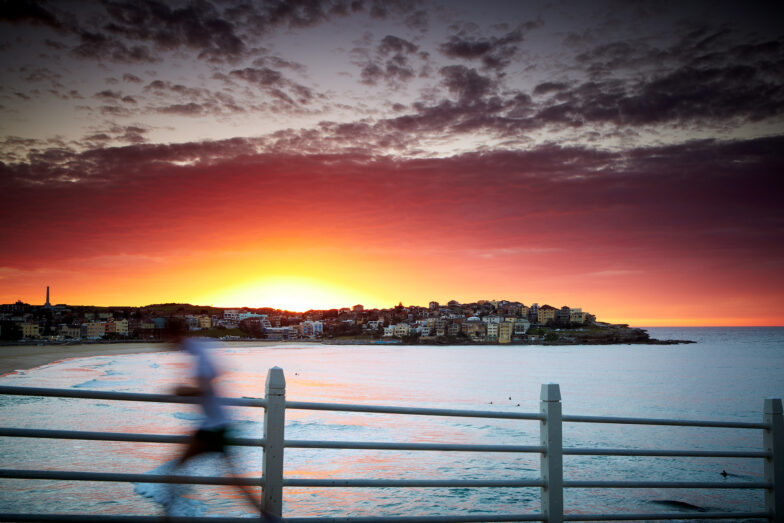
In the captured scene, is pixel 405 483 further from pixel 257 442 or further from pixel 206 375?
pixel 206 375

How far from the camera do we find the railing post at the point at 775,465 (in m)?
5.35

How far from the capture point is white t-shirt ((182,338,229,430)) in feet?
15.4

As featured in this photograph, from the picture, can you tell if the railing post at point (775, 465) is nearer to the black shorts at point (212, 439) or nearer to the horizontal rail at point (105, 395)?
the horizontal rail at point (105, 395)

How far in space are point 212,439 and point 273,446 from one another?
2.74ft

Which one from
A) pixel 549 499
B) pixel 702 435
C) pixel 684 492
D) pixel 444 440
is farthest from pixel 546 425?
pixel 702 435

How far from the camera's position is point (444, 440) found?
69.3 feet

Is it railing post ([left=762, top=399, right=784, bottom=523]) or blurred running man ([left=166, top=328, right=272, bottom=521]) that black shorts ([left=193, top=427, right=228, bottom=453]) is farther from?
railing post ([left=762, top=399, right=784, bottom=523])

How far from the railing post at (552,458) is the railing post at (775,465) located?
212 centimetres

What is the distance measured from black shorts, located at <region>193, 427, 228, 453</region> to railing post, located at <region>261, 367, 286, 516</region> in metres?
0.70

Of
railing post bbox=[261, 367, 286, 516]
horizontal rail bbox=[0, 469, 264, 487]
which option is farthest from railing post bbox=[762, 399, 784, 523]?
horizontal rail bbox=[0, 469, 264, 487]

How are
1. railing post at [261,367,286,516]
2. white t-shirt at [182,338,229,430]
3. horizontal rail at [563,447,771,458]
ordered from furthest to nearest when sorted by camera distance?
horizontal rail at [563,447,771,458] < white t-shirt at [182,338,229,430] < railing post at [261,367,286,516]

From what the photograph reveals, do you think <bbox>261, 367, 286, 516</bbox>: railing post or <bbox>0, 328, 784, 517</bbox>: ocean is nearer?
<bbox>261, 367, 286, 516</bbox>: railing post

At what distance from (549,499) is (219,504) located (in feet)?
27.3

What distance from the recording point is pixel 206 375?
4.94 m
